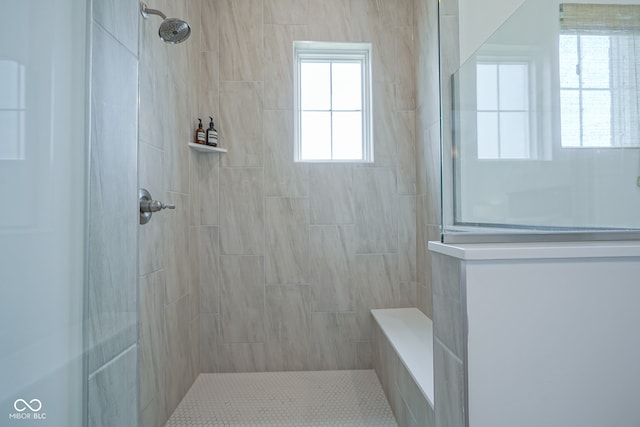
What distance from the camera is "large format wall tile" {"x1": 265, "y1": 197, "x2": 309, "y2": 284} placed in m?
2.35

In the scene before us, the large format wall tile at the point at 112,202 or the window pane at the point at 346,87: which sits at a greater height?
the window pane at the point at 346,87

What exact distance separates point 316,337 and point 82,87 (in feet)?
6.77

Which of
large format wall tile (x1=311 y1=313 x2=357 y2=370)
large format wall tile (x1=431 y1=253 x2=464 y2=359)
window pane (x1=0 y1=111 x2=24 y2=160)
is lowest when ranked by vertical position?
large format wall tile (x1=311 y1=313 x2=357 y2=370)

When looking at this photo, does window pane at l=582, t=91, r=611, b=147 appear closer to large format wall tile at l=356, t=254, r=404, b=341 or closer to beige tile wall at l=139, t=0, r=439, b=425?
beige tile wall at l=139, t=0, r=439, b=425

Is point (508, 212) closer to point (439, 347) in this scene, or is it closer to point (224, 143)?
point (439, 347)

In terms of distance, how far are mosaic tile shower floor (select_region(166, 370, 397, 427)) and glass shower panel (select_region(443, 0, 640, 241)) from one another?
4.50 ft

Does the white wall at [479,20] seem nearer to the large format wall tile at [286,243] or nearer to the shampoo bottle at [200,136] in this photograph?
the large format wall tile at [286,243]

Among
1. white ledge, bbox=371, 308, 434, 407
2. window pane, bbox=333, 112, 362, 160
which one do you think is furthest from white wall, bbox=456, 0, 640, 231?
window pane, bbox=333, 112, 362, 160

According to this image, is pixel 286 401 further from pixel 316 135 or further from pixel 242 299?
pixel 316 135

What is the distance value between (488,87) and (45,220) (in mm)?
1060

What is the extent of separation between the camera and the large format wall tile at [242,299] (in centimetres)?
232

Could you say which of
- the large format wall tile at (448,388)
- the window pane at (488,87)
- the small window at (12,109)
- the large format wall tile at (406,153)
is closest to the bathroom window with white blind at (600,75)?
the window pane at (488,87)

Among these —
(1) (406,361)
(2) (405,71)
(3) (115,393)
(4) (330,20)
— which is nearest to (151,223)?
(3) (115,393)

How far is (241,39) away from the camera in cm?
234
